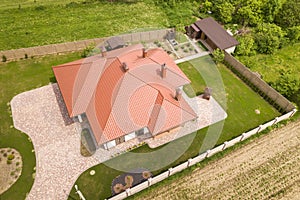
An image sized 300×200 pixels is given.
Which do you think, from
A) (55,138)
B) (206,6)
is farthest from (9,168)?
(206,6)

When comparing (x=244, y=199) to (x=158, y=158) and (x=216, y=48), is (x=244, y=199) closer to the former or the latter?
(x=158, y=158)

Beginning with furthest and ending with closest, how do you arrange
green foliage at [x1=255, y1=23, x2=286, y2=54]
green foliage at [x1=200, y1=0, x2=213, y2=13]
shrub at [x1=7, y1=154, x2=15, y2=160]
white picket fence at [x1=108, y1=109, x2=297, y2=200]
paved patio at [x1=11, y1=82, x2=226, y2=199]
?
green foliage at [x1=200, y1=0, x2=213, y2=13] < green foliage at [x1=255, y1=23, x2=286, y2=54] < shrub at [x1=7, y1=154, x2=15, y2=160] < paved patio at [x1=11, y1=82, x2=226, y2=199] < white picket fence at [x1=108, y1=109, x2=297, y2=200]

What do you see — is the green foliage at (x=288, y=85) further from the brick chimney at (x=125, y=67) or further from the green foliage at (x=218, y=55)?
the brick chimney at (x=125, y=67)

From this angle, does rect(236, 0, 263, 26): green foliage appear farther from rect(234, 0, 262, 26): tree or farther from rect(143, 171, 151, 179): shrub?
rect(143, 171, 151, 179): shrub

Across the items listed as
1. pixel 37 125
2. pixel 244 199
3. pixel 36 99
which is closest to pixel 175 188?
pixel 244 199

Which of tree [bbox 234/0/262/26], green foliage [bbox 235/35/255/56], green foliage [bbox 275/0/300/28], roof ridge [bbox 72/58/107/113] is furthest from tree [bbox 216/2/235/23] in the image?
roof ridge [bbox 72/58/107/113]
